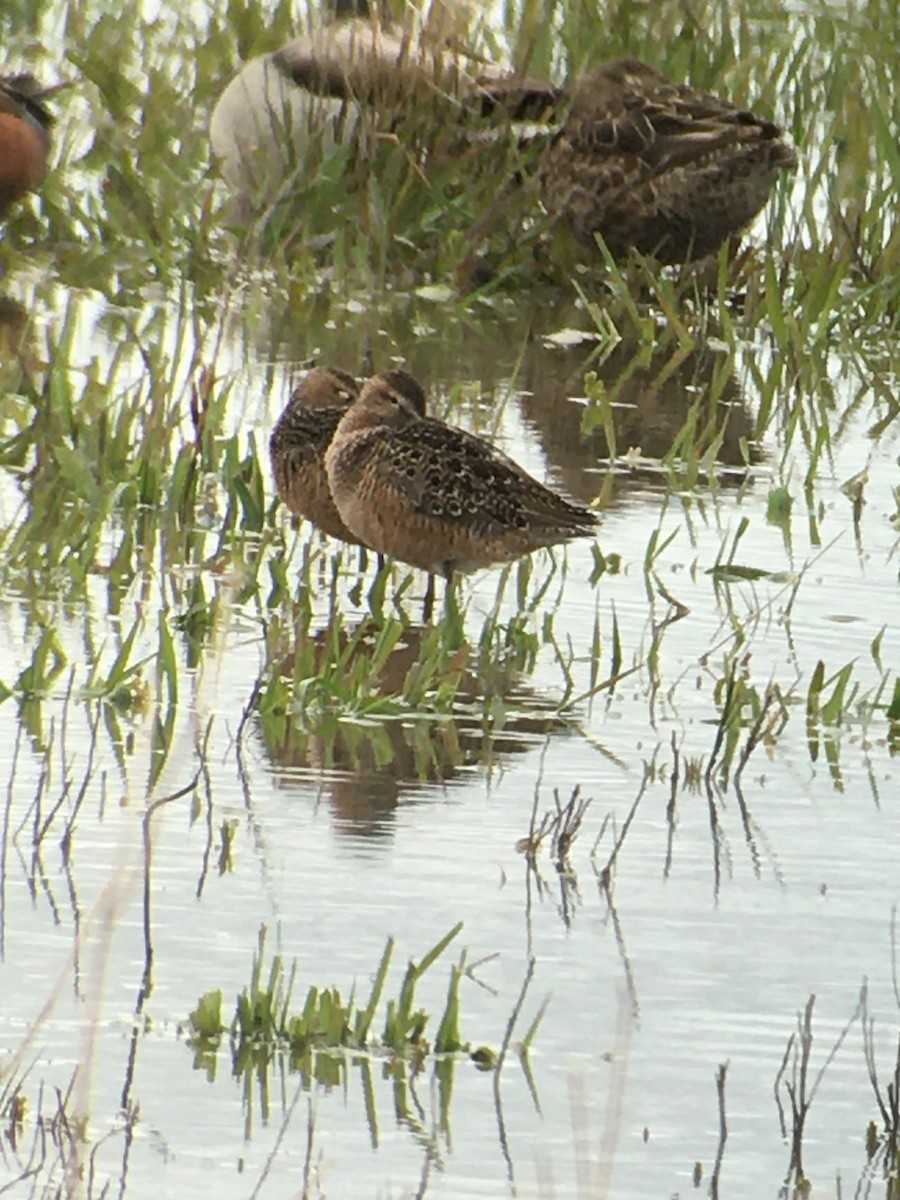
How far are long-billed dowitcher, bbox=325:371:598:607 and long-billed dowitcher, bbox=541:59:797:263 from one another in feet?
13.0

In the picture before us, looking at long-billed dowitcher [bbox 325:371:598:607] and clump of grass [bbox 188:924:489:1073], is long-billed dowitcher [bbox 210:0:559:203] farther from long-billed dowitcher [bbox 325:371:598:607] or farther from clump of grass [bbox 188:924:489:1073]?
clump of grass [bbox 188:924:489:1073]

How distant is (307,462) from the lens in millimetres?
7344

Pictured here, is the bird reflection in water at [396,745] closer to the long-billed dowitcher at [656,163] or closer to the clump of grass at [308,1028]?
the clump of grass at [308,1028]

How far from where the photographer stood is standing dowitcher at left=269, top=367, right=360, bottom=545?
24.1ft

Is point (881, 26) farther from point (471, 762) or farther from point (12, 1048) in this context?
point (12, 1048)

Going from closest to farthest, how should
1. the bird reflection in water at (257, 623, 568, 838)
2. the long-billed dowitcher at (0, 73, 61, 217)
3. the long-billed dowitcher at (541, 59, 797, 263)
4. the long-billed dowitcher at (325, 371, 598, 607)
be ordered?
the bird reflection in water at (257, 623, 568, 838), the long-billed dowitcher at (325, 371, 598, 607), the long-billed dowitcher at (0, 73, 61, 217), the long-billed dowitcher at (541, 59, 797, 263)

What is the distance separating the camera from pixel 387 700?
593 centimetres

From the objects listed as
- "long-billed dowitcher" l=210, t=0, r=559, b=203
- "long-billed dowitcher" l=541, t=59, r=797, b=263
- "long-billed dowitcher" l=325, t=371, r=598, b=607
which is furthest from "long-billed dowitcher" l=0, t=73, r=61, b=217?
"long-billed dowitcher" l=325, t=371, r=598, b=607

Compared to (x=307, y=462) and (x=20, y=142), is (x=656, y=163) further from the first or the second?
(x=307, y=462)

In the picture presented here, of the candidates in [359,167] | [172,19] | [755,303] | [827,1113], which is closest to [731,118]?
[755,303]

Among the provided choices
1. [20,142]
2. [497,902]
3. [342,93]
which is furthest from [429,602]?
[342,93]

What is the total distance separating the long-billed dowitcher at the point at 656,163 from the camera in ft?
36.1

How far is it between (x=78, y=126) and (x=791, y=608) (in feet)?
23.1

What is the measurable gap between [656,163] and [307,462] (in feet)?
13.6
